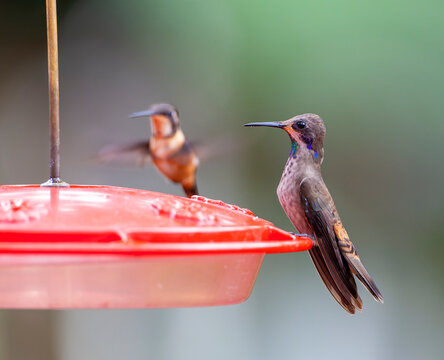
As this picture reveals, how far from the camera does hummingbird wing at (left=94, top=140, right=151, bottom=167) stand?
9.37ft

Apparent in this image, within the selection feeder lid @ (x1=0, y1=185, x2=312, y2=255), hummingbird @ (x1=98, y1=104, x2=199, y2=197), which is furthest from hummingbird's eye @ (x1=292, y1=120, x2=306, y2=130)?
feeder lid @ (x1=0, y1=185, x2=312, y2=255)

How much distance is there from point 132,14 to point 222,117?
3.36 ft

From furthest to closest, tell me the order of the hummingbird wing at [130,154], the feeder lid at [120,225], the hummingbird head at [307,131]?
the hummingbird wing at [130,154]
the hummingbird head at [307,131]
the feeder lid at [120,225]

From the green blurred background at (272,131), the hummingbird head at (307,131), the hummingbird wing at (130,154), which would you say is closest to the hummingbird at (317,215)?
the hummingbird head at (307,131)

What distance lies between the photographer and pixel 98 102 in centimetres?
467

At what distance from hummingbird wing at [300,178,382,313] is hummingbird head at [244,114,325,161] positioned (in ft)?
0.43

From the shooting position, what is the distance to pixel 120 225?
1.14 m

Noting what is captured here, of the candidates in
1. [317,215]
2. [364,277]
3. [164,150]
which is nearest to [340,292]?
[364,277]

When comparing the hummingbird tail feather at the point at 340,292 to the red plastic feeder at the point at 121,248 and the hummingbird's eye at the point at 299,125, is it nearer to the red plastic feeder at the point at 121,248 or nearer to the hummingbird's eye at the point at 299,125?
the hummingbird's eye at the point at 299,125

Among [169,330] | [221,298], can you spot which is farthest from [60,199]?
[169,330]

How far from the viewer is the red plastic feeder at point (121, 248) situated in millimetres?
1089

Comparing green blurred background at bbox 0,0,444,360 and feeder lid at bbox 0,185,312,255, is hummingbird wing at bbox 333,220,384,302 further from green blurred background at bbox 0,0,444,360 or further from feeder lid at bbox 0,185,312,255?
green blurred background at bbox 0,0,444,360

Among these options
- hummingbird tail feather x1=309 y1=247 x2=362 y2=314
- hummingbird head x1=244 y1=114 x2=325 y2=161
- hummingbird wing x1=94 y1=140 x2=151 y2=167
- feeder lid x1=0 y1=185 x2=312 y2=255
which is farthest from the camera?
hummingbird wing x1=94 y1=140 x2=151 y2=167

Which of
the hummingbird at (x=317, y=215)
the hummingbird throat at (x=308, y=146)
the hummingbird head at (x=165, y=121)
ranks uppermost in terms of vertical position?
the hummingbird head at (x=165, y=121)
